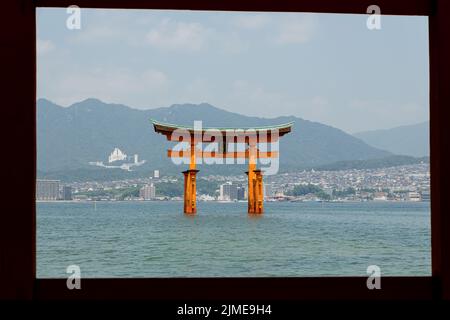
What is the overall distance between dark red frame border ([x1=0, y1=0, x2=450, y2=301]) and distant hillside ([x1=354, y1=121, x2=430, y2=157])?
50.4 meters

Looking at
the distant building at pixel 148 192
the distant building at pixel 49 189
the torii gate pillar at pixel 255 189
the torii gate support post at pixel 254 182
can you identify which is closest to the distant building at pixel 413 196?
the distant building at pixel 148 192

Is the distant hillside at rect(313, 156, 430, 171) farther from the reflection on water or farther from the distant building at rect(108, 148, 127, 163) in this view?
the distant building at rect(108, 148, 127, 163)

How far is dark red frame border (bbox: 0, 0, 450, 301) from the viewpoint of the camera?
159 centimetres

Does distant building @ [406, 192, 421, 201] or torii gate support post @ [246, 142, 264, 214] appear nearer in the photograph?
torii gate support post @ [246, 142, 264, 214]

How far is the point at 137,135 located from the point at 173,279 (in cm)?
4699

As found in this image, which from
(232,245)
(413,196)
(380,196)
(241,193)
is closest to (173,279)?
(232,245)

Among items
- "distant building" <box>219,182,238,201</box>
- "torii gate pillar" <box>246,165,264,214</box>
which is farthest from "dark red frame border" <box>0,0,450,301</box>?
"distant building" <box>219,182,238,201</box>

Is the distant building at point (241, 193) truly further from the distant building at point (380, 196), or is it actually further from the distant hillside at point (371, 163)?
the distant building at point (380, 196)

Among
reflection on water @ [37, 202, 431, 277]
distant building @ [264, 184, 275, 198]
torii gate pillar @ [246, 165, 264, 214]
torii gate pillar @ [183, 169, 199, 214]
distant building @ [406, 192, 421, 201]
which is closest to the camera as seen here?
torii gate pillar @ [183, 169, 199, 214]

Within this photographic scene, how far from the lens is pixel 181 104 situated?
47344mm

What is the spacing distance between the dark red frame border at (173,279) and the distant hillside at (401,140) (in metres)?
50.4

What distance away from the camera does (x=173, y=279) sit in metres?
1.64
